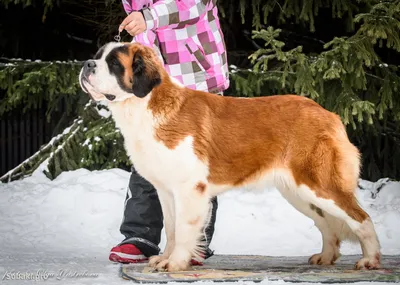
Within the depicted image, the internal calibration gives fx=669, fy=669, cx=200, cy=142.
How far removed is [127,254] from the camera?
480 centimetres

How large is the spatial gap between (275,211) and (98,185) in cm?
214

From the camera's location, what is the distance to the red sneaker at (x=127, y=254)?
479 centimetres

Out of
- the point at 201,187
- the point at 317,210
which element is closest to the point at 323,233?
the point at 317,210

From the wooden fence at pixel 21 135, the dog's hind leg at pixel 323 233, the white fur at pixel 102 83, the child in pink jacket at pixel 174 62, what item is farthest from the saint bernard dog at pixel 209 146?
the wooden fence at pixel 21 135

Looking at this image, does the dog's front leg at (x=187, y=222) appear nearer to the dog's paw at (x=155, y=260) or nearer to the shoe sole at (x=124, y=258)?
the dog's paw at (x=155, y=260)

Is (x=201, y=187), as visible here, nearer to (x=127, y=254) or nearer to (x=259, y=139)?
(x=259, y=139)

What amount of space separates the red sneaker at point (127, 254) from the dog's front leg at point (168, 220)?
284 mm

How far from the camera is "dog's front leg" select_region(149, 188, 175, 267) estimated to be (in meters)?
4.48

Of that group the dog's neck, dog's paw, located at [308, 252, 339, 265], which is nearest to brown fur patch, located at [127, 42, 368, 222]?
the dog's neck

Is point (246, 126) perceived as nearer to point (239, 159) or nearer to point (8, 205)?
point (239, 159)

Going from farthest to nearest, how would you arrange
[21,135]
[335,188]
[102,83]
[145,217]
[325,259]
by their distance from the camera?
[21,135] < [145,217] < [325,259] < [335,188] < [102,83]

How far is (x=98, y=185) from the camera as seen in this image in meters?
7.81

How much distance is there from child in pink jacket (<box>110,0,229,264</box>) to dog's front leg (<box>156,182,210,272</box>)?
35 cm

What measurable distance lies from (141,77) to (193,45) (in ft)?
2.71
